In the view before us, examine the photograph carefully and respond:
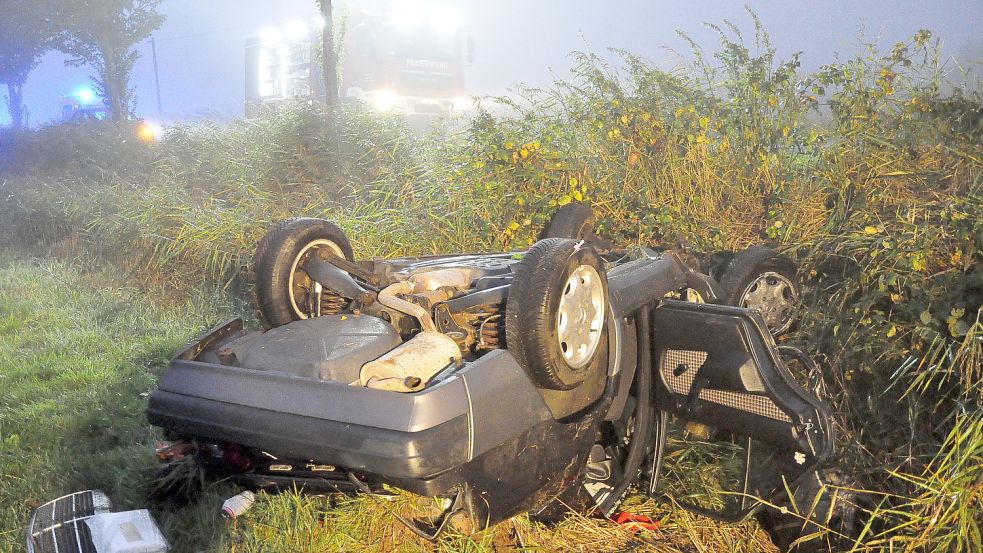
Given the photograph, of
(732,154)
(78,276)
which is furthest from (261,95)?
(732,154)

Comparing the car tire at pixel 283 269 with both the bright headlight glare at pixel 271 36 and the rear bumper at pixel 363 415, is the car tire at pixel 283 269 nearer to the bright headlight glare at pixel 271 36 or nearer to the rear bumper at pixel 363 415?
the rear bumper at pixel 363 415

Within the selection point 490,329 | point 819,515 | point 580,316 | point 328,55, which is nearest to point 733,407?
point 819,515

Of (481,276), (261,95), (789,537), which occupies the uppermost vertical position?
(261,95)

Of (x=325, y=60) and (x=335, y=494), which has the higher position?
(x=325, y=60)

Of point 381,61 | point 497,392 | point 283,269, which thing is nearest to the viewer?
point 497,392

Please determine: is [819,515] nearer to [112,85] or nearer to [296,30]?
[296,30]

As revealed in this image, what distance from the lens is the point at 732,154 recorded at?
584 cm

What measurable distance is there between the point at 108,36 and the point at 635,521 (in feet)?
101

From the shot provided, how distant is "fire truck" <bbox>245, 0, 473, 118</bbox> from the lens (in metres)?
15.7

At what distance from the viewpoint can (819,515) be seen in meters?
3.04

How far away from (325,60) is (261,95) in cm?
627

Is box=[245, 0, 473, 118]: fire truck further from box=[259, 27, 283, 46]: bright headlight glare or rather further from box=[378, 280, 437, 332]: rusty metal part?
box=[378, 280, 437, 332]: rusty metal part

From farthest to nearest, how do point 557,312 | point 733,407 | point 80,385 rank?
point 80,385 → point 733,407 → point 557,312

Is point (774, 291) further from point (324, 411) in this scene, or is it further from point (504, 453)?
point (324, 411)
